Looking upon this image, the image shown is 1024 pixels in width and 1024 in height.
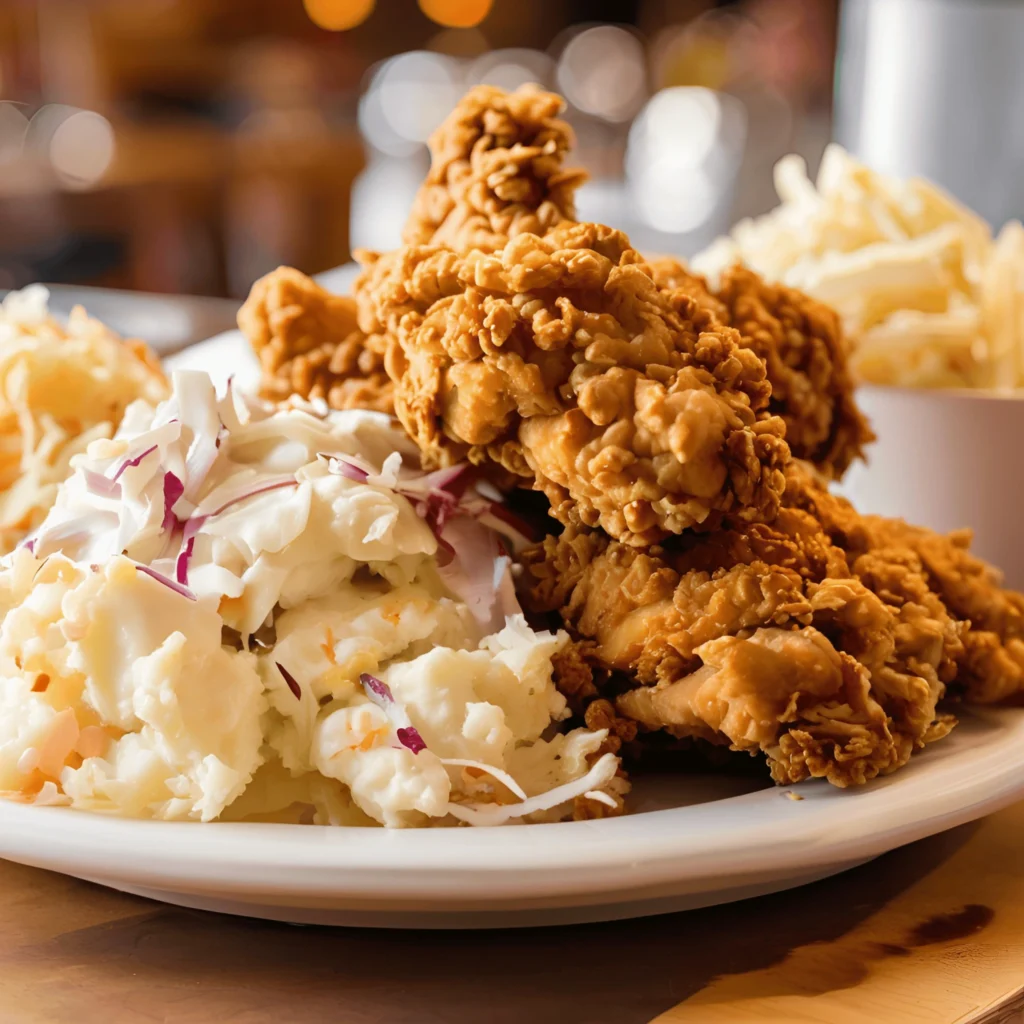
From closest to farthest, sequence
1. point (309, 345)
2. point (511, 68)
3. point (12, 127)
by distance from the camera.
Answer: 1. point (309, 345)
2. point (12, 127)
3. point (511, 68)

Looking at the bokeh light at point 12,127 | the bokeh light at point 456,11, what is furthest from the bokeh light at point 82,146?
the bokeh light at point 456,11

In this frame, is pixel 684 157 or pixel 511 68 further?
pixel 511 68

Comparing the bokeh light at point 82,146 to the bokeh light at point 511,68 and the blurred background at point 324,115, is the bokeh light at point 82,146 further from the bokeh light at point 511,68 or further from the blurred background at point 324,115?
the bokeh light at point 511,68

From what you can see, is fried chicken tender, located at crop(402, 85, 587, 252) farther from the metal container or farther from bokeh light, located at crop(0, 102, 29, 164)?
bokeh light, located at crop(0, 102, 29, 164)

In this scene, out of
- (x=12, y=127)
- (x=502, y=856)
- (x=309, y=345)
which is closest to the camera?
(x=502, y=856)

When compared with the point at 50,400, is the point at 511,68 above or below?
above

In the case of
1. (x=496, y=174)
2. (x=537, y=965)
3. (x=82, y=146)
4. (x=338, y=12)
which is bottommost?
(x=537, y=965)

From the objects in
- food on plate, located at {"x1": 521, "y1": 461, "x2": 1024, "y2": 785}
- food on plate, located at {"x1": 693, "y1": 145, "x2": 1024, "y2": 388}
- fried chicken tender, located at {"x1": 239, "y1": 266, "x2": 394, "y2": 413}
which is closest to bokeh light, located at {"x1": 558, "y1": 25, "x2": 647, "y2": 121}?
food on plate, located at {"x1": 693, "y1": 145, "x2": 1024, "y2": 388}

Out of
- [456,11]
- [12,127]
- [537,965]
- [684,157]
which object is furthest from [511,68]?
[537,965]

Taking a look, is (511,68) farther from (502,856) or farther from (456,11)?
(502,856)
